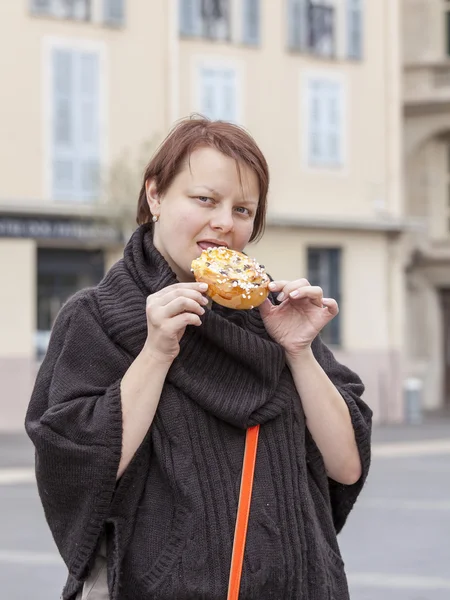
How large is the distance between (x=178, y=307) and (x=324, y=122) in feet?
88.4

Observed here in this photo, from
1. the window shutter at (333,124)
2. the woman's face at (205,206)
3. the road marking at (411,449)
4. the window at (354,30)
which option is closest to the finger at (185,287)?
the woman's face at (205,206)

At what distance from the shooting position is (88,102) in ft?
84.9

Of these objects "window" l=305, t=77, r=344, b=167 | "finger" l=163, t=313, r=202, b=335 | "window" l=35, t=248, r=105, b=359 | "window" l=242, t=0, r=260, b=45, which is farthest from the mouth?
"window" l=305, t=77, r=344, b=167

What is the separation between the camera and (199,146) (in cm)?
272

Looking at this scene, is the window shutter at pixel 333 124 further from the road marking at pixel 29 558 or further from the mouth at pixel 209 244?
the mouth at pixel 209 244

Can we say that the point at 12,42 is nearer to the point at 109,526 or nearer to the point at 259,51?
the point at 259,51

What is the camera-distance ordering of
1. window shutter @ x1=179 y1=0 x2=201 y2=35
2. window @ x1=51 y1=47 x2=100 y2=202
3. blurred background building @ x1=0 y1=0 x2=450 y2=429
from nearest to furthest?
blurred background building @ x1=0 y1=0 x2=450 y2=429 < window @ x1=51 y1=47 x2=100 y2=202 < window shutter @ x1=179 y1=0 x2=201 y2=35

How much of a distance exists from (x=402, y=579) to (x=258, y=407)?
259 inches

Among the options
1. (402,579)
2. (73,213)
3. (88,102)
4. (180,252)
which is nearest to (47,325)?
(73,213)

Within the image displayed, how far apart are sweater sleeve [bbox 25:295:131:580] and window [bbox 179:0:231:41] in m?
24.9

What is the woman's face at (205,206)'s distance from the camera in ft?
8.84

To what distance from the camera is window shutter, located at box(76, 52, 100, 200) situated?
25.6 meters

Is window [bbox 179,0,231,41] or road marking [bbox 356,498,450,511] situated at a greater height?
window [bbox 179,0,231,41]

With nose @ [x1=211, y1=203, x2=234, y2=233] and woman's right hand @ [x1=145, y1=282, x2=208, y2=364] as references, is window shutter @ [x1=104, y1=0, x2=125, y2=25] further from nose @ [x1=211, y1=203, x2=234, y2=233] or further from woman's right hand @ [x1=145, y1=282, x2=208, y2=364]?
woman's right hand @ [x1=145, y1=282, x2=208, y2=364]
